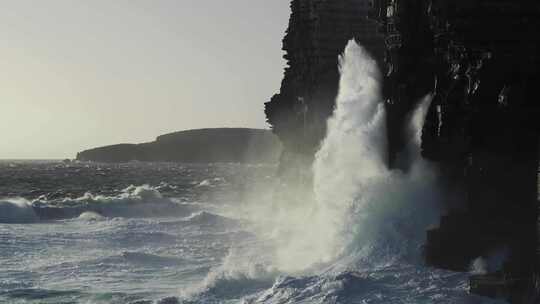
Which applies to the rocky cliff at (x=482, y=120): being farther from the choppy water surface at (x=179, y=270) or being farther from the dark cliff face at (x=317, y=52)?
the dark cliff face at (x=317, y=52)

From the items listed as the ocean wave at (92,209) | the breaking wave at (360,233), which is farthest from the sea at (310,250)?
the ocean wave at (92,209)

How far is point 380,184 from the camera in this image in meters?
21.3

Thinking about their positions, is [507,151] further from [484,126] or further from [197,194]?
[197,194]

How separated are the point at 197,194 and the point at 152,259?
42194 mm

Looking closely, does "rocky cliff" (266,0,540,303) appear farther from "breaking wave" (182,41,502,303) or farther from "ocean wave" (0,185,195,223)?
"ocean wave" (0,185,195,223)

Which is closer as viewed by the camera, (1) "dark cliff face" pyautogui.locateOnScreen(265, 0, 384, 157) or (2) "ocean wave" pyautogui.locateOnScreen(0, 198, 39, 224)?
(1) "dark cliff face" pyautogui.locateOnScreen(265, 0, 384, 157)

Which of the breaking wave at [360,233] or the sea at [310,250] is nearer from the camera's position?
the breaking wave at [360,233]

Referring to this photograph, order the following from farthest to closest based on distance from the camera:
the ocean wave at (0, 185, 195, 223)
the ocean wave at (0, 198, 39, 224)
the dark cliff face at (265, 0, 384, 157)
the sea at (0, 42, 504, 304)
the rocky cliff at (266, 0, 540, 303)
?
the ocean wave at (0, 185, 195, 223) < the ocean wave at (0, 198, 39, 224) < the dark cliff face at (265, 0, 384, 157) < the sea at (0, 42, 504, 304) < the rocky cliff at (266, 0, 540, 303)

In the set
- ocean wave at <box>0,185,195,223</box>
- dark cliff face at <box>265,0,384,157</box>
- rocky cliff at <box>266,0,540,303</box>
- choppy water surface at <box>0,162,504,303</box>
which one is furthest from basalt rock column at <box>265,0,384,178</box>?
rocky cliff at <box>266,0,540,303</box>

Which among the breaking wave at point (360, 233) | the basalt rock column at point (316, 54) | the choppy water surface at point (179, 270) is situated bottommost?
the choppy water surface at point (179, 270)

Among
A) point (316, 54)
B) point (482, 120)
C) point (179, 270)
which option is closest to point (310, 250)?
point (179, 270)

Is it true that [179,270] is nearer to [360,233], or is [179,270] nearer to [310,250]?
[310,250]

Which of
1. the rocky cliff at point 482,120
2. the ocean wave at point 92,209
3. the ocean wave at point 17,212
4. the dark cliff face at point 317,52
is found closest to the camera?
the rocky cliff at point 482,120

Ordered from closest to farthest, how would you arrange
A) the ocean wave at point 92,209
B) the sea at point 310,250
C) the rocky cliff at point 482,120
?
the rocky cliff at point 482,120, the sea at point 310,250, the ocean wave at point 92,209
